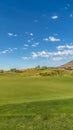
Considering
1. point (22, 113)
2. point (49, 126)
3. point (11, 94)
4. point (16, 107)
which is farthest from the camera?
point (11, 94)

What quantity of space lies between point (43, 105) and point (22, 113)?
173cm

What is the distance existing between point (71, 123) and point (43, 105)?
360 centimetres

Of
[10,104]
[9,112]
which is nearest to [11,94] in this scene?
[10,104]

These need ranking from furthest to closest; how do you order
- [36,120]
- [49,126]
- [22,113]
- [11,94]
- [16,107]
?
[11,94], [16,107], [22,113], [36,120], [49,126]

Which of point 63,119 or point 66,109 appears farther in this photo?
point 66,109

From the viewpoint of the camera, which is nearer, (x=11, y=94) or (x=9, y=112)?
(x=9, y=112)

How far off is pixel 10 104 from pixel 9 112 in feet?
3.80

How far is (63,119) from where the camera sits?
11.1 m

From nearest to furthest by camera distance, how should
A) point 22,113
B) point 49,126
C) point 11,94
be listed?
point 49,126 → point 22,113 → point 11,94

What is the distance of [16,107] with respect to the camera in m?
13.4

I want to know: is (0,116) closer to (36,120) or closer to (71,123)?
(36,120)

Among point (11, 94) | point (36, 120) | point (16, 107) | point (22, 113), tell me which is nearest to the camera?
point (36, 120)

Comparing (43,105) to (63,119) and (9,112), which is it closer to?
(9,112)

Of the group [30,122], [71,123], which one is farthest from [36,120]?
[71,123]
